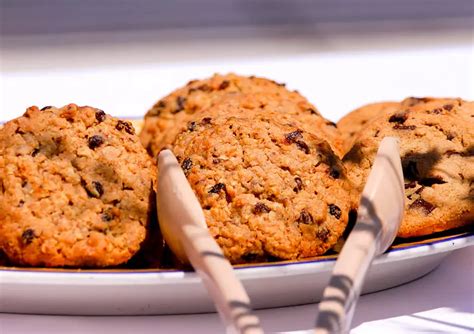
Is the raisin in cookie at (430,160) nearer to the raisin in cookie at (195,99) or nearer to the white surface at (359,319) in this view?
the white surface at (359,319)

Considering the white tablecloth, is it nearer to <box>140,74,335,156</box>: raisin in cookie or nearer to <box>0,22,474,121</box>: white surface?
<box>0,22,474,121</box>: white surface

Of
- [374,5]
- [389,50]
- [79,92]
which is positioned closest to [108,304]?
[79,92]

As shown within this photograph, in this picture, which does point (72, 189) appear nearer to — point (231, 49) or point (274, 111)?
point (274, 111)

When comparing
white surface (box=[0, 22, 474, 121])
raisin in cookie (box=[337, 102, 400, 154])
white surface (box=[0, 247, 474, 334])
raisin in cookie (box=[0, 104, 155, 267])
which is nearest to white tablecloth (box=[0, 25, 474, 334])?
white surface (box=[0, 22, 474, 121])

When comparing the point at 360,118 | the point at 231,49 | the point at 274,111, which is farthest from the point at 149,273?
the point at 231,49

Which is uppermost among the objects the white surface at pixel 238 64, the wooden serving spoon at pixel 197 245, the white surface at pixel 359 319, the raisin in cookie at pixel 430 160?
the white surface at pixel 238 64

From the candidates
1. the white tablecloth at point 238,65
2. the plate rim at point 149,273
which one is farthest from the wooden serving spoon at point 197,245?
the white tablecloth at point 238,65

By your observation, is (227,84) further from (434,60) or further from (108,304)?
(434,60)
